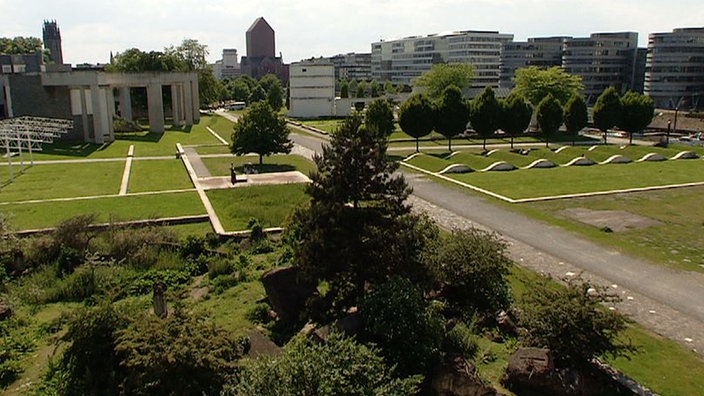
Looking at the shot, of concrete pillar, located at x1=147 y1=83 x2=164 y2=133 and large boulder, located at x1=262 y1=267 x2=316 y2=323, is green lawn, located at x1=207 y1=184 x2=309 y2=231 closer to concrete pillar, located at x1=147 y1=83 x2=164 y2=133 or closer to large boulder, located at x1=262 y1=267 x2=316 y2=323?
large boulder, located at x1=262 y1=267 x2=316 y2=323

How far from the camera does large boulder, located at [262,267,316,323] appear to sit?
11539 mm

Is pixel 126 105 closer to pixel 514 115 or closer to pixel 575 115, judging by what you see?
pixel 514 115

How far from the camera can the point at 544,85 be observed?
59469mm

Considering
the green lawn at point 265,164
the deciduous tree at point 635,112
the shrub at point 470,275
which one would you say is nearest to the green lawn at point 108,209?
the green lawn at point 265,164

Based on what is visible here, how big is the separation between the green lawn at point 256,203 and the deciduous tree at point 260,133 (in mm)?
6557

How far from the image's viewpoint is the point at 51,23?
166 m

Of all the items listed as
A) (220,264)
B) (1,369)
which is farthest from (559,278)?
(1,369)

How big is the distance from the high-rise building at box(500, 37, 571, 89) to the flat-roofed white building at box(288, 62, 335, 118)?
6156 centimetres

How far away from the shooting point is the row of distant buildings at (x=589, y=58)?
9556cm

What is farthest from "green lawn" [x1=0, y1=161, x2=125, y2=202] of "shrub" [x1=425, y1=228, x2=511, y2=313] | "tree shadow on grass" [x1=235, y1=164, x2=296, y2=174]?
"shrub" [x1=425, y1=228, x2=511, y2=313]

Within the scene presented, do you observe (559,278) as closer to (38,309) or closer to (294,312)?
(294,312)

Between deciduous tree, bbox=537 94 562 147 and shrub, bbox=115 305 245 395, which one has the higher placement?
deciduous tree, bbox=537 94 562 147

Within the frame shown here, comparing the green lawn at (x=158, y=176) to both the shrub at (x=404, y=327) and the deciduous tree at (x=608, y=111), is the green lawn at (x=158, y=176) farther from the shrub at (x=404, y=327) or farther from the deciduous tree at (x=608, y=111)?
the deciduous tree at (x=608, y=111)

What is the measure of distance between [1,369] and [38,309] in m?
3.18
